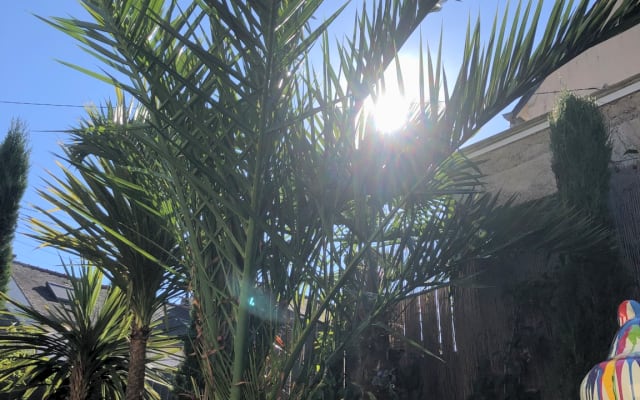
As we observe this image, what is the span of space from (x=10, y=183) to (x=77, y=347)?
13.0 ft

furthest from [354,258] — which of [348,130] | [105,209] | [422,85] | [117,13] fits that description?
[105,209]

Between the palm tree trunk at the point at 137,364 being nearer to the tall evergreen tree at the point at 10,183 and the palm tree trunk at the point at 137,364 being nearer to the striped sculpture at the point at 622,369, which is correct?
the striped sculpture at the point at 622,369

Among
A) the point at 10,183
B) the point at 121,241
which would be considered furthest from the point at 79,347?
the point at 10,183

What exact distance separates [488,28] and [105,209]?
226cm

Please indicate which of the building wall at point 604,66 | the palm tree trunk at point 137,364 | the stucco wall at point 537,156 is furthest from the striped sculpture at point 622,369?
the building wall at point 604,66

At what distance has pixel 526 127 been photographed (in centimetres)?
373

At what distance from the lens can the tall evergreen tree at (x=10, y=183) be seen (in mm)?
6441

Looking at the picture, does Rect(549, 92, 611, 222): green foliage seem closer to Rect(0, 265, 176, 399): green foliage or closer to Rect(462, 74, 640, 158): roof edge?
Rect(462, 74, 640, 158): roof edge

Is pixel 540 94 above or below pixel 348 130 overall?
above

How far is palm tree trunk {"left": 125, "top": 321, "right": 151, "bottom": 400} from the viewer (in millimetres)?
2850

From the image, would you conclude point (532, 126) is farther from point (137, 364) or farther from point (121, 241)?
point (137, 364)

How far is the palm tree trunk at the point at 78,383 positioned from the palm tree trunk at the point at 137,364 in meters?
0.67

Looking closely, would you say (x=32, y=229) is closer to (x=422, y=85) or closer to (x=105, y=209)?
(x=105, y=209)

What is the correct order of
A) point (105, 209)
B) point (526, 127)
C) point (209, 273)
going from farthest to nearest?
1. point (526, 127)
2. point (105, 209)
3. point (209, 273)
